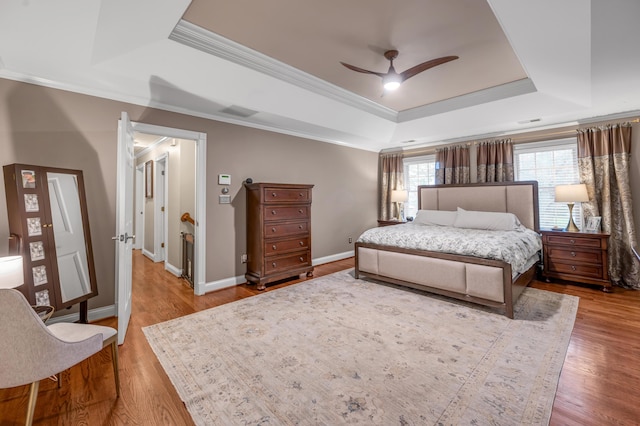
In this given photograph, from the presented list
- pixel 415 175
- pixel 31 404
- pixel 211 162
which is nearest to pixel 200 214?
pixel 211 162

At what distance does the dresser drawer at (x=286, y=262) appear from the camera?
402cm

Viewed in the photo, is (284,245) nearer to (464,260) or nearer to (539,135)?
(464,260)

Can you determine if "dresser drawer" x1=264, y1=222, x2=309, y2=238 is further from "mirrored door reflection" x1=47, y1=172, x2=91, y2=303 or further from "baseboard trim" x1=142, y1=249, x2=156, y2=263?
"baseboard trim" x1=142, y1=249, x2=156, y2=263

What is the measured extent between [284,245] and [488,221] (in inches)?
127

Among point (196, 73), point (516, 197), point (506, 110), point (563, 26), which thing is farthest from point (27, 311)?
point (516, 197)

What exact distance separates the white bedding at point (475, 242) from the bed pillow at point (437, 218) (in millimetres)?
973

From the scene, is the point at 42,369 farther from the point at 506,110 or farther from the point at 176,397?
the point at 506,110

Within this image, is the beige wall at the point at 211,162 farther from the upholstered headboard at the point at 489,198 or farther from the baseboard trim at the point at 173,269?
the upholstered headboard at the point at 489,198

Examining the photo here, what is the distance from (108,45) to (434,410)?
368 centimetres

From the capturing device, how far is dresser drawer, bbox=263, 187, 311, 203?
3.98 meters

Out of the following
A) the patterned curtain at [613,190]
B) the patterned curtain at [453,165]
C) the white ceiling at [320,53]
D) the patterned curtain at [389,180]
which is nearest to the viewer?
the white ceiling at [320,53]

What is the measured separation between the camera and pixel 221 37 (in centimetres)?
271

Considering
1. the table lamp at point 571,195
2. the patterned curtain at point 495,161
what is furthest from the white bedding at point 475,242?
the patterned curtain at point 495,161

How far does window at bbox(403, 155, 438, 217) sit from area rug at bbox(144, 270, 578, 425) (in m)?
3.17
